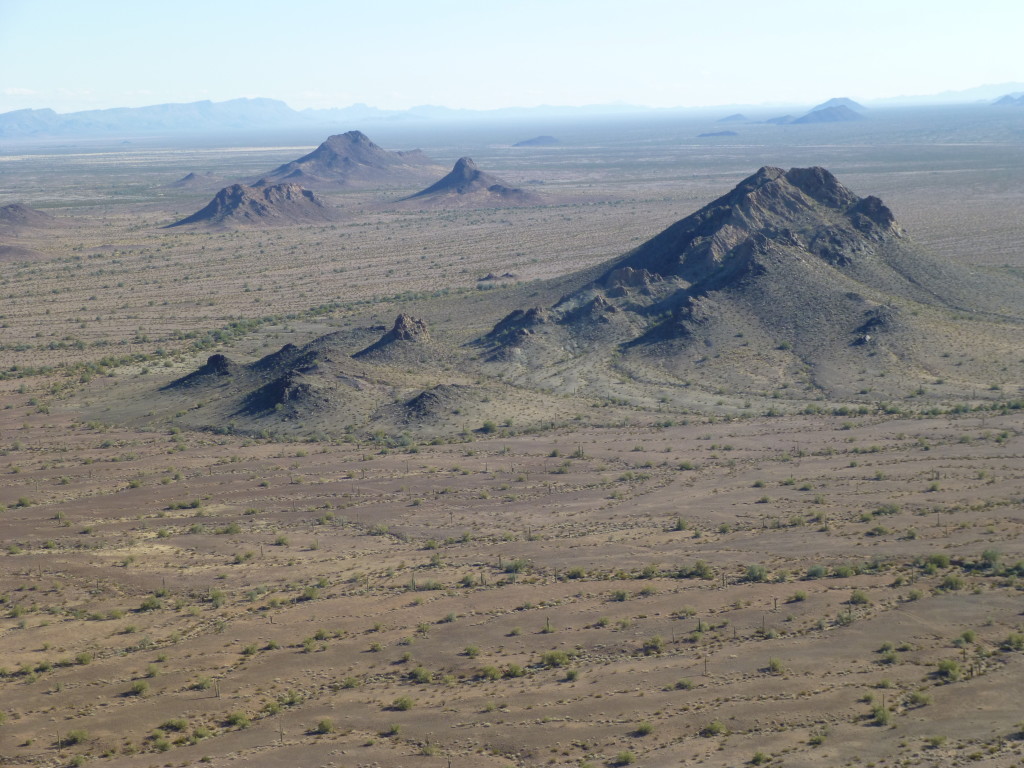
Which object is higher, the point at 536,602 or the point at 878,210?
the point at 878,210

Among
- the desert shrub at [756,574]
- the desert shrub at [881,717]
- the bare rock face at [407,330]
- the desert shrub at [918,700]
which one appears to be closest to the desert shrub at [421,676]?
the desert shrub at [756,574]

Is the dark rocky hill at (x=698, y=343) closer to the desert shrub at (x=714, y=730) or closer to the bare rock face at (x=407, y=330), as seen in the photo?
the bare rock face at (x=407, y=330)

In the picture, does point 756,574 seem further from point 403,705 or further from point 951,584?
point 403,705

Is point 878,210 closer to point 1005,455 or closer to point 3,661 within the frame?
point 1005,455

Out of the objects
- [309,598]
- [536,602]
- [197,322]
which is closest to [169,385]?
[197,322]

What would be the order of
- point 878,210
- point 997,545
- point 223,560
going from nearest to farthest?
point 997,545
point 223,560
point 878,210

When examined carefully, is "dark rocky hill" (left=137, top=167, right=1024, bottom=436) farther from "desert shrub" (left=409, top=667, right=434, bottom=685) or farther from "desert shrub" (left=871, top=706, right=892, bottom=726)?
"desert shrub" (left=871, top=706, right=892, bottom=726)
